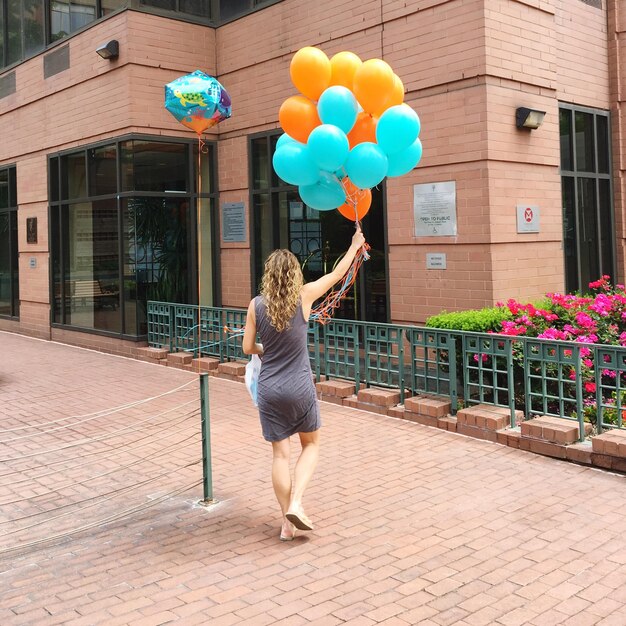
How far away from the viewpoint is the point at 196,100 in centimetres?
750

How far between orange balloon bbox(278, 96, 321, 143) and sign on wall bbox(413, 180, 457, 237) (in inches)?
135

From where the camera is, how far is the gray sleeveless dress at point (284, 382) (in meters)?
4.83

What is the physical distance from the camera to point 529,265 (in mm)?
9406

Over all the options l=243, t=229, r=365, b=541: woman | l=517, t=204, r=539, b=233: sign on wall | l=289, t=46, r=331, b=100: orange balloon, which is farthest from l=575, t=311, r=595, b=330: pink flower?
l=243, t=229, r=365, b=541: woman

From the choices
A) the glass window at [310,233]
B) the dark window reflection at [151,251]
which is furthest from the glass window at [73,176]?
the glass window at [310,233]

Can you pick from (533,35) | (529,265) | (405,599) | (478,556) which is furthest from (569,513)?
(533,35)

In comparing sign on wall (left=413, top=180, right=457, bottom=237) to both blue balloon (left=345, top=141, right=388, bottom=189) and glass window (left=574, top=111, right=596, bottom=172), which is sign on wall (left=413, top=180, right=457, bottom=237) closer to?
glass window (left=574, top=111, right=596, bottom=172)

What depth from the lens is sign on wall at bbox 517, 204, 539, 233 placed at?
30.4 ft

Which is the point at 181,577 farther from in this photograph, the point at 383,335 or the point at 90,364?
the point at 90,364

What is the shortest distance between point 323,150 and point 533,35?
5.34 m

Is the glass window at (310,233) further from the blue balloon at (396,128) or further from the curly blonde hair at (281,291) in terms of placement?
the curly blonde hair at (281,291)

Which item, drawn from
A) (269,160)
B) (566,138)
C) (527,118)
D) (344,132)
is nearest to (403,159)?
(344,132)

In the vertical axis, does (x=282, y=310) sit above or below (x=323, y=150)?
below

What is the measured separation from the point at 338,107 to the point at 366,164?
493 millimetres
